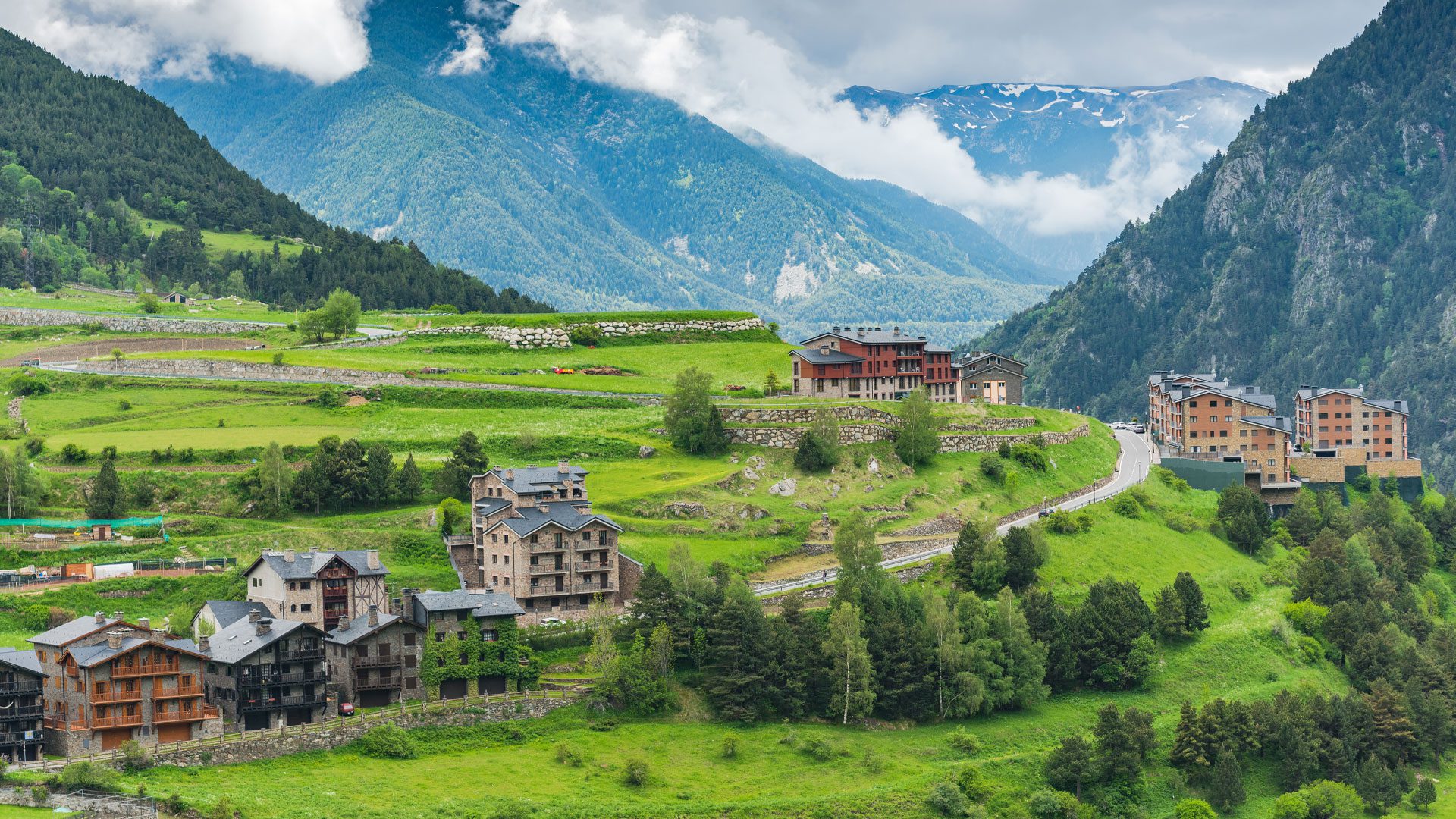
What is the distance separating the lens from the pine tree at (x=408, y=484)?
114062mm

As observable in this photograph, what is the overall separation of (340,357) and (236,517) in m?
46.6

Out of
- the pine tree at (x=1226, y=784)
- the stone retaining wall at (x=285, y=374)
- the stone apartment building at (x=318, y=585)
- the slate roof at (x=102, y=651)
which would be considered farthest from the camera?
the stone retaining wall at (x=285, y=374)

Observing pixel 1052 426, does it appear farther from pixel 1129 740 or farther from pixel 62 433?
pixel 62 433

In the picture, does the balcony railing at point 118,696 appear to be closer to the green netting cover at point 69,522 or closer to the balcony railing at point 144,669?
the balcony railing at point 144,669

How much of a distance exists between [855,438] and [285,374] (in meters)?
48.0

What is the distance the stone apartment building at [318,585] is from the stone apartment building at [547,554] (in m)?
7.64

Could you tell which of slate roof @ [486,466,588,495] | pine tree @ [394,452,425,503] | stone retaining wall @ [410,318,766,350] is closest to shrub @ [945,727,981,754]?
slate roof @ [486,466,588,495]

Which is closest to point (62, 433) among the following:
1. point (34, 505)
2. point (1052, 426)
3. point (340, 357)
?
point (34, 505)

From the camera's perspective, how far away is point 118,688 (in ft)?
266

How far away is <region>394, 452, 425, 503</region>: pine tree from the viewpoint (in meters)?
114

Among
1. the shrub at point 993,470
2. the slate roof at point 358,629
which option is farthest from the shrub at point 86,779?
the shrub at point 993,470

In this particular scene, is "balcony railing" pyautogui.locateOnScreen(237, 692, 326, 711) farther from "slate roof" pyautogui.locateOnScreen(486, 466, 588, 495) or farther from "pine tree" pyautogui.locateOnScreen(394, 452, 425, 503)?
"pine tree" pyautogui.locateOnScreen(394, 452, 425, 503)

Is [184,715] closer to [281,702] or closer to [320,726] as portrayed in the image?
[281,702]

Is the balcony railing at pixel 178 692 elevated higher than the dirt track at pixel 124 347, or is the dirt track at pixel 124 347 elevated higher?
the dirt track at pixel 124 347
